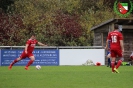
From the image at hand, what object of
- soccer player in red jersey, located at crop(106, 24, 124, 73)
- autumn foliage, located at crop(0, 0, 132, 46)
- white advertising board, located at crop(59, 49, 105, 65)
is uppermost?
autumn foliage, located at crop(0, 0, 132, 46)

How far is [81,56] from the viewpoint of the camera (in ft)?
128

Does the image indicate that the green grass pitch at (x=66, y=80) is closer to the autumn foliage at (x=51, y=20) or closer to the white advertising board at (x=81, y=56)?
the white advertising board at (x=81, y=56)

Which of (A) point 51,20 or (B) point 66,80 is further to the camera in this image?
(A) point 51,20

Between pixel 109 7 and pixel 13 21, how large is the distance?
14045 millimetres

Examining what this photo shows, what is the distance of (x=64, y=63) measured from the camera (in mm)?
38344

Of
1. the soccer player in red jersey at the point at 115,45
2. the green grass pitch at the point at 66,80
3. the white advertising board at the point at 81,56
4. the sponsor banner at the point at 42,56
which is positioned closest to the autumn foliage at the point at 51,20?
the white advertising board at the point at 81,56

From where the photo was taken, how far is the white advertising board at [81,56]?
38.7m

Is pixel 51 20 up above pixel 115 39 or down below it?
above

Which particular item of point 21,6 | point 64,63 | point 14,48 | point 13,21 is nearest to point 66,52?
point 64,63

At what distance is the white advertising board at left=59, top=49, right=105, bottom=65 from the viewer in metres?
38.7

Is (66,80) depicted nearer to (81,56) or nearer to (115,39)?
(115,39)

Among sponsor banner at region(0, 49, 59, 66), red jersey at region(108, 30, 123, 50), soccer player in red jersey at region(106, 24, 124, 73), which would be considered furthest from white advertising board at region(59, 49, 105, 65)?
red jersey at region(108, 30, 123, 50)

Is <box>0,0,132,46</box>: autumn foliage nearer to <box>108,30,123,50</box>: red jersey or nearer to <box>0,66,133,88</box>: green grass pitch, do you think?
<box>108,30,123,50</box>: red jersey

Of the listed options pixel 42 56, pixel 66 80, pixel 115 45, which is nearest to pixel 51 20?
pixel 42 56
